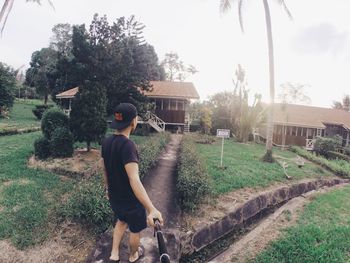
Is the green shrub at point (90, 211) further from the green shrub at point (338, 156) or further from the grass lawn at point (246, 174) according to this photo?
the green shrub at point (338, 156)

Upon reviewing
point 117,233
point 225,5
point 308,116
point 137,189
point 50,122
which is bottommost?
point 117,233

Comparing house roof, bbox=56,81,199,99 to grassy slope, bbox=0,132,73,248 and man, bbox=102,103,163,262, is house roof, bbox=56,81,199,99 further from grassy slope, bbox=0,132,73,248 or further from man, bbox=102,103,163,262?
man, bbox=102,103,163,262

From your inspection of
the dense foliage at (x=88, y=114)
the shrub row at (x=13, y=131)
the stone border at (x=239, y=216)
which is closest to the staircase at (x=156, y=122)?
the shrub row at (x=13, y=131)

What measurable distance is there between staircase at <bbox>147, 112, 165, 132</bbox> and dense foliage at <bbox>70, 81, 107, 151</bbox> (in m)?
10.1

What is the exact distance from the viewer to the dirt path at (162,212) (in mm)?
4404

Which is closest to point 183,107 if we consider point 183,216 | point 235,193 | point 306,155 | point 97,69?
point 306,155

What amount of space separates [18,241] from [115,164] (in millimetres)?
2951

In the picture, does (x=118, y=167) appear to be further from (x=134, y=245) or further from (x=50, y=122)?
(x=50, y=122)

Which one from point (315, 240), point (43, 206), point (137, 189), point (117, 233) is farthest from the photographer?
point (43, 206)

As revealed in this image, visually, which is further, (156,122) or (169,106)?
(169,106)

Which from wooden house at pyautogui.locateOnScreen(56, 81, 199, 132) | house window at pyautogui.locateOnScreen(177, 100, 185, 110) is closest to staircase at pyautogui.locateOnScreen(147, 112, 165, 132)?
wooden house at pyautogui.locateOnScreen(56, 81, 199, 132)

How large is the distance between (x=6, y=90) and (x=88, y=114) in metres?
15.6

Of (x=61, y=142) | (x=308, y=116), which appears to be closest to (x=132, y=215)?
(x=61, y=142)

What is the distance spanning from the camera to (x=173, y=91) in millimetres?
22781
